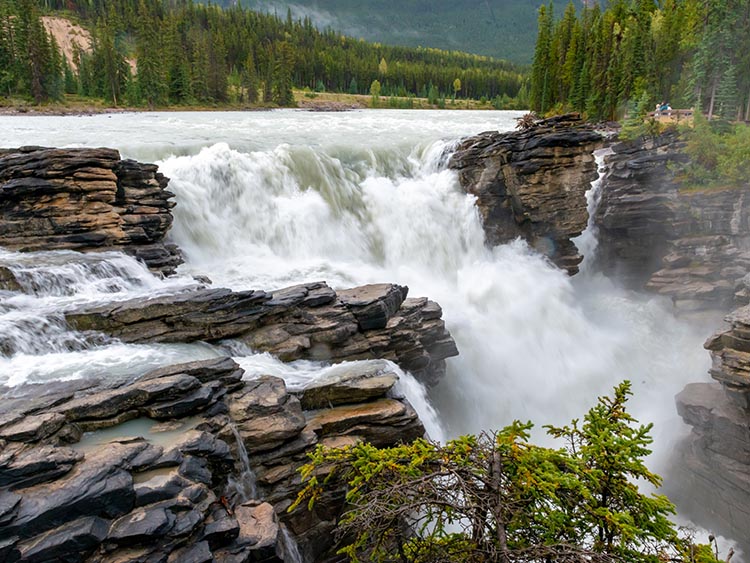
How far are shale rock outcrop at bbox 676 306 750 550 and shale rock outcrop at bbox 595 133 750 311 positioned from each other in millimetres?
9080

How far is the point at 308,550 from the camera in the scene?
1017 cm

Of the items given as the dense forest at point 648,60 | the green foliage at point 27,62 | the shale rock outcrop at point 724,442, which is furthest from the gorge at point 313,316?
the green foliage at point 27,62

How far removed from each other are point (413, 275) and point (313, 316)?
431 inches

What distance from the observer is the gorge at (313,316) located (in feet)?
24.8

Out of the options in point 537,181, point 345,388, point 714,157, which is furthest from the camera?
point 714,157

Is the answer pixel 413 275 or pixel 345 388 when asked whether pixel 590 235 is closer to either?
pixel 413 275

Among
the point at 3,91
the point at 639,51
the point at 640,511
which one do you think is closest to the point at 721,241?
the point at 640,511

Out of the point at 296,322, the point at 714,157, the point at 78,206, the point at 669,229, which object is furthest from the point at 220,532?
the point at 714,157

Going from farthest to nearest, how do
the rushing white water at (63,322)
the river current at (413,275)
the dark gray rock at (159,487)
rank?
the river current at (413,275), the rushing white water at (63,322), the dark gray rock at (159,487)

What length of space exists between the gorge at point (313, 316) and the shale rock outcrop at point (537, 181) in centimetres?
13

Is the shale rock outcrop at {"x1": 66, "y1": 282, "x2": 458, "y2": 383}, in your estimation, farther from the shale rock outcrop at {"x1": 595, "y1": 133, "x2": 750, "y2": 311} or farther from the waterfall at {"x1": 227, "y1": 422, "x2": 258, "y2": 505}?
the shale rock outcrop at {"x1": 595, "y1": 133, "x2": 750, "y2": 311}

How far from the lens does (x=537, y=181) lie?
27.1 metres

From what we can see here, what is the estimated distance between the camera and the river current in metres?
16.2

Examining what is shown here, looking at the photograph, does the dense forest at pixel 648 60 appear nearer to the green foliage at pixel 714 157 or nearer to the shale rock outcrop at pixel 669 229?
the green foliage at pixel 714 157
